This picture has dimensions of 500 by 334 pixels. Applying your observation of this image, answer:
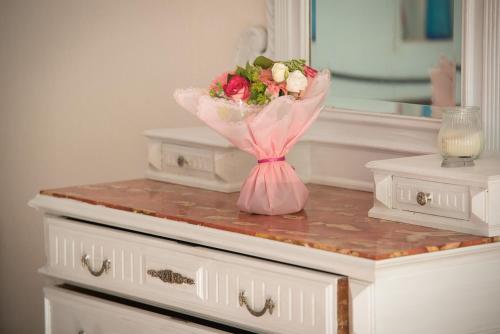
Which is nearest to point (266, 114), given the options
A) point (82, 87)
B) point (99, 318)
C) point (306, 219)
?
point (306, 219)

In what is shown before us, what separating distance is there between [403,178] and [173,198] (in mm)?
611

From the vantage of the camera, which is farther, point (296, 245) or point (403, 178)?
point (403, 178)

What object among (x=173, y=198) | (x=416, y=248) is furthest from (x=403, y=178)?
(x=173, y=198)

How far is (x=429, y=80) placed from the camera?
2498mm

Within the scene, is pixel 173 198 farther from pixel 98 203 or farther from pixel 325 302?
pixel 325 302

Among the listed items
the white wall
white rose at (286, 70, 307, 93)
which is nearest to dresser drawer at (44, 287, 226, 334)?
white rose at (286, 70, 307, 93)

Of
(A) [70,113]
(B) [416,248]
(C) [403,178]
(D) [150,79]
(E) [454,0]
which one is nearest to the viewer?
(B) [416,248]

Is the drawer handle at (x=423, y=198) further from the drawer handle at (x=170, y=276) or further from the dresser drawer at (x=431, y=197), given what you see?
the drawer handle at (x=170, y=276)

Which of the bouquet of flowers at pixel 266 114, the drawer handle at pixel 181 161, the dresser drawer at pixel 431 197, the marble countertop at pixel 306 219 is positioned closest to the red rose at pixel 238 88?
the bouquet of flowers at pixel 266 114

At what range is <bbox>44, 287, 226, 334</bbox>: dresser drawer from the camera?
2.39m

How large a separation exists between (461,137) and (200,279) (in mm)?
623

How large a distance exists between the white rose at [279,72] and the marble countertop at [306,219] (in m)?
0.30

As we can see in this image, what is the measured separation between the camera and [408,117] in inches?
101

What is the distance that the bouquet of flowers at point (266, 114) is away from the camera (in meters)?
2.31
